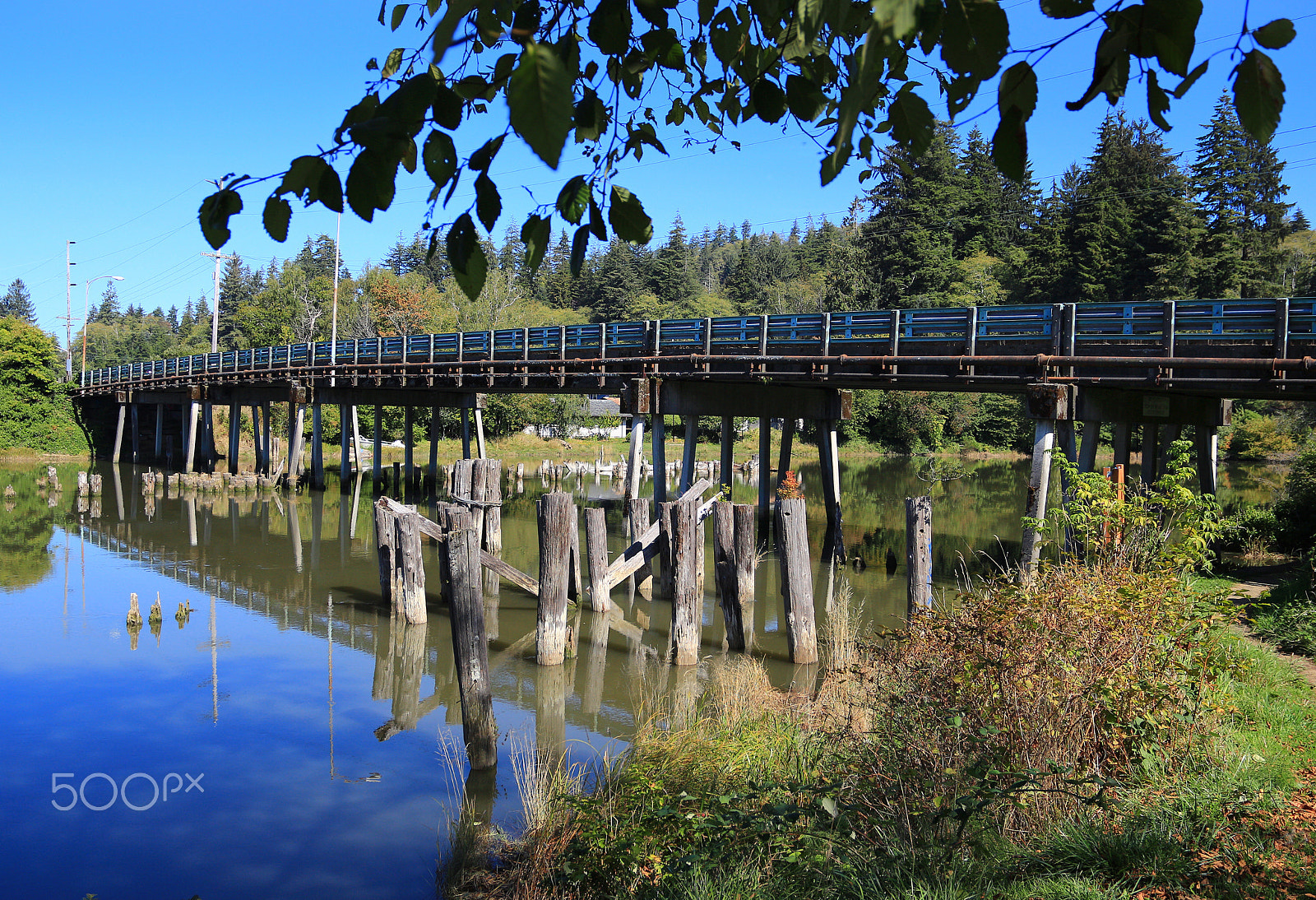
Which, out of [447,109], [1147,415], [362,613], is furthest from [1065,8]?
[1147,415]

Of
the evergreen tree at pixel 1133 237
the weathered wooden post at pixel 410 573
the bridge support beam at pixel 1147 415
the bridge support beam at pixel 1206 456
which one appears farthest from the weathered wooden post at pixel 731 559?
the evergreen tree at pixel 1133 237

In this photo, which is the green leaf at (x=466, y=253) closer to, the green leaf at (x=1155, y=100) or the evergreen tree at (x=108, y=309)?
the green leaf at (x=1155, y=100)

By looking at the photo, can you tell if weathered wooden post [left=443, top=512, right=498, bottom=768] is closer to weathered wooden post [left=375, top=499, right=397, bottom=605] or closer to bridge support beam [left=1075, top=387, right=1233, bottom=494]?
weathered wooden post [left=375, top=499, right=397, bottom=605]

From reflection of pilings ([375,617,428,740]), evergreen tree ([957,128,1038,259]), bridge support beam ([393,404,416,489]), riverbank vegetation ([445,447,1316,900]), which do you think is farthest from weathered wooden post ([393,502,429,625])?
evergreen tree ([957,128,1038,259])

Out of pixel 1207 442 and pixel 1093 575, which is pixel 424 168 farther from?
pixel 1207 442

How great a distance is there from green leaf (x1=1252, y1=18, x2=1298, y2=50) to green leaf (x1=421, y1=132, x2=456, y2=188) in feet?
5.70

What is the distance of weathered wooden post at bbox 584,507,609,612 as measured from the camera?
12.4m

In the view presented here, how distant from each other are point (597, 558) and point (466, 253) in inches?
436

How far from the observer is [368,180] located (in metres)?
1.92

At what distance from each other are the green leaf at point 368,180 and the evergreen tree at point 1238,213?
53.3 meters

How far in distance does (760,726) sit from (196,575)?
14.1m

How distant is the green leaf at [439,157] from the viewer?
217 cm

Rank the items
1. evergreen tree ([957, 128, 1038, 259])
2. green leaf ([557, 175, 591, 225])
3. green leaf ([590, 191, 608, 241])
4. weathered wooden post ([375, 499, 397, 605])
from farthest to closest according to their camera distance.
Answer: evergreen tree ([957, 128, 1038, 259]), weathered wooden post ([375, 499, 397, 605]), green leaf ([590, 191, 608, 241]), green leaf ([557, 175, 591, 225])

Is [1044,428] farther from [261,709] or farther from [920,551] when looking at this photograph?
[261,709]
